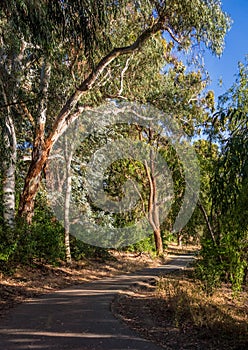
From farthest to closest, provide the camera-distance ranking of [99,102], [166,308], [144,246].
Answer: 1. [144,246]
2. [99,102]
3. [166,308]

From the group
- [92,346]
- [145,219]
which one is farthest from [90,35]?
[145,219]

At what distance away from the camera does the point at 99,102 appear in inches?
657

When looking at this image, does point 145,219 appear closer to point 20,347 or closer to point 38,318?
point 38,318

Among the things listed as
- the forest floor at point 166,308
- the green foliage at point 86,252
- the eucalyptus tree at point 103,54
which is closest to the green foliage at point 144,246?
the green foliage at point 86,252

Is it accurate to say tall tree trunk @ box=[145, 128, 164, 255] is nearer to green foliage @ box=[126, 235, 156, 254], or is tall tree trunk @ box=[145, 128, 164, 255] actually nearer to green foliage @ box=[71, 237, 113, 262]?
green foliage @ box=[126, 235, 156, 254]

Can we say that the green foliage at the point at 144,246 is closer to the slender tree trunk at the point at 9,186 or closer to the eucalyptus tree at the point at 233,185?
the slender tree trunk at the point at 9,186

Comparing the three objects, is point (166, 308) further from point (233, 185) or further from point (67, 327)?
point (233, 185)

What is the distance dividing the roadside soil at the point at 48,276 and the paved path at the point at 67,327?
25.8 inches

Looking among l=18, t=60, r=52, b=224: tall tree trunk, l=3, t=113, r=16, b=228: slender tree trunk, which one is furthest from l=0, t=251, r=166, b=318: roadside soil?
l=18, t=60, r=52, b=224: tall tree trunk

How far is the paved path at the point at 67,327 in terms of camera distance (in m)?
5.63

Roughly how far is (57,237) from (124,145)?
414 inches

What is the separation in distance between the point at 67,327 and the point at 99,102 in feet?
38.3

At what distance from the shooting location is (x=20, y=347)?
5.44m

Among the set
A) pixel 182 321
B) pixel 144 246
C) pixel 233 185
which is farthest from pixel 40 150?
pixel 144 246
